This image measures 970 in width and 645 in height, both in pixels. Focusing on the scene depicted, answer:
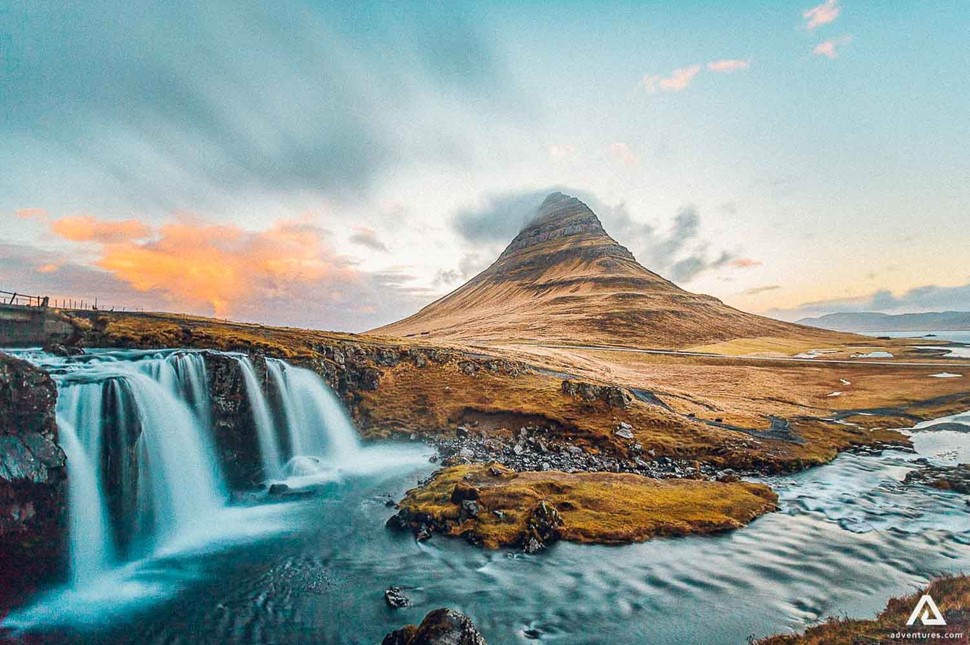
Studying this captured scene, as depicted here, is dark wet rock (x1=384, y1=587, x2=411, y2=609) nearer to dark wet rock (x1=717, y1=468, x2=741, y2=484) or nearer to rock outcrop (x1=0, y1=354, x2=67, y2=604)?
rock outcrop (x1=0, y1=354, x2=67, y2=604)

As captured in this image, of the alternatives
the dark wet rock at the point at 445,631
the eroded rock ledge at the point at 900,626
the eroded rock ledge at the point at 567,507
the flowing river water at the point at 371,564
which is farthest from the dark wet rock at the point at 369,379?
the eroded rock ledge at the point at 900,626

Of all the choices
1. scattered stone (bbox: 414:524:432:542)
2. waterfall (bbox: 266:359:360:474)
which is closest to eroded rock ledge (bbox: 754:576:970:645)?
scattered stone (bbox: 414:524:432:542)

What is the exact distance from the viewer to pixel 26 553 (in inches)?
818

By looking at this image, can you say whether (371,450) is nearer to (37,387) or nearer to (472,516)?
(472,516)

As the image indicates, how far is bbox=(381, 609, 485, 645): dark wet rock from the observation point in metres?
12.9

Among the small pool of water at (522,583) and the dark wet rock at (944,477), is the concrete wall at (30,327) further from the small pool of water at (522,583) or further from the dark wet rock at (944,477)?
the dark wet rock at (944,477)

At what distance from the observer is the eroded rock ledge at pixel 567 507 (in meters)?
24.9

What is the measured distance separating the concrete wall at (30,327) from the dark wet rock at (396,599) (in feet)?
129

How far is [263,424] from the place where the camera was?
38.3m

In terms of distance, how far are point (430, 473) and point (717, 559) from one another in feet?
69.7

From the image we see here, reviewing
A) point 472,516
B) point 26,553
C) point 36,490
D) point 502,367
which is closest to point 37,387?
point 36,490

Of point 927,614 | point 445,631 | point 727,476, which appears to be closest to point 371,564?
point 445,631

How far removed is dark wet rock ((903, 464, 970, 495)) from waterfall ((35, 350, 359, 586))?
48013 millimetres

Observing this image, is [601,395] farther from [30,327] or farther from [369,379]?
[30,327]
